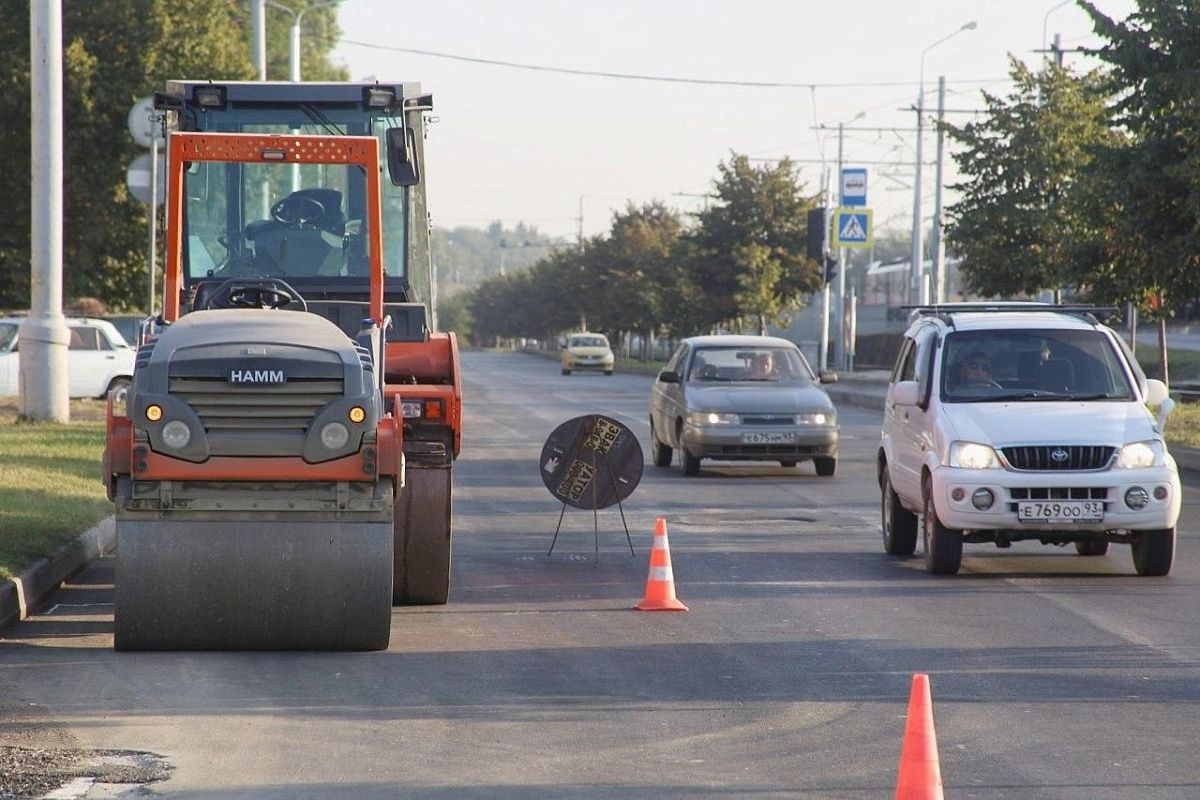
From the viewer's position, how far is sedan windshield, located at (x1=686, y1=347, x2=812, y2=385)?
2267 cm

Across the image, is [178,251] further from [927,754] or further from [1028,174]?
[1028,174]

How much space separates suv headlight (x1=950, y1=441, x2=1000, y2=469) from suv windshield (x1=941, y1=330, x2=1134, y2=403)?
Result: 2.18 ft

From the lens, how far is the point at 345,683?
8.65 meters

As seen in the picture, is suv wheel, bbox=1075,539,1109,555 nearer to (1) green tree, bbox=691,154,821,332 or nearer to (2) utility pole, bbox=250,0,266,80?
(2) utility pole, bbox=250,0,266,80

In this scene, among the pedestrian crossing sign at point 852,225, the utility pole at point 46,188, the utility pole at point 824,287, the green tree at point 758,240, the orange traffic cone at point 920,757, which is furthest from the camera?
the green tree at point 758,240

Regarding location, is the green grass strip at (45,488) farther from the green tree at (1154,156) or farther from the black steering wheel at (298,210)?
the green tree at (1154,156)

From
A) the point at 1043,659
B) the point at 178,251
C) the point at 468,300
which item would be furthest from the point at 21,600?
the point at 468,300

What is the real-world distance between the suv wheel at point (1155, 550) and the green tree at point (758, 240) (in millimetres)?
49093

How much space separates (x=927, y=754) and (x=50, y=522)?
9.23 metres

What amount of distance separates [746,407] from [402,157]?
10762 millimetres

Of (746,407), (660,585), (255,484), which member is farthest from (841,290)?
(255,484)

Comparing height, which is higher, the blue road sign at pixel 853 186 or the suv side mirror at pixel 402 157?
the blue road sign at pixel 853 186

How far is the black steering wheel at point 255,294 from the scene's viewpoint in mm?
10336

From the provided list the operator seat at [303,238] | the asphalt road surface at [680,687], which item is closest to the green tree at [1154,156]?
the asphalt road surface at [680,687]
